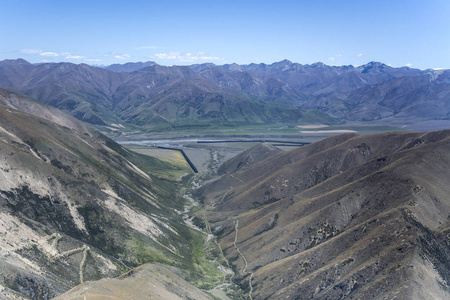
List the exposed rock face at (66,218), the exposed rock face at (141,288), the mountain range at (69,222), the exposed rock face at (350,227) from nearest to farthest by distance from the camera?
the exposed rock face at (141,288), the mountain range at (69,222), the exposed rock face at (66,218), the exposed rock face at (350,227)

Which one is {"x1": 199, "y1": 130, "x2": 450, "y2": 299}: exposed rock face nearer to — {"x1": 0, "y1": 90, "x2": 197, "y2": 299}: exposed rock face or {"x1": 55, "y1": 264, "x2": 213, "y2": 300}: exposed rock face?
{"x1": 55, "y1": 264, "x2": 213, "y2": 300}: exposed rock face

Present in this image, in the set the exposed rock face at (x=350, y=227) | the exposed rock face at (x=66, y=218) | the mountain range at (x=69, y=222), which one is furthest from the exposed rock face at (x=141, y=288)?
the exposed rock face at (x=350, y=227)

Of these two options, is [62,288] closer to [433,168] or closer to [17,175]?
[17,175]

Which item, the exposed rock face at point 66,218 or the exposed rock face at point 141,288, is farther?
the exposed rock face at point 66,218

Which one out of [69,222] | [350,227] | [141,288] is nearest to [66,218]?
[69,222]

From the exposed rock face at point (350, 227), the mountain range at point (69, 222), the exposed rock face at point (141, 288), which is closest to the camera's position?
the exposed rock face at point (141, 288)

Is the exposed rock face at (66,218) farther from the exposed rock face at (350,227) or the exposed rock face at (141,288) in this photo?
the exposed rock face at (350,227)

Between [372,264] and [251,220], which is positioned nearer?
[372,264]

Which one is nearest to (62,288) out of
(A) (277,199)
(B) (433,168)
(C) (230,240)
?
(C) (230,240)
